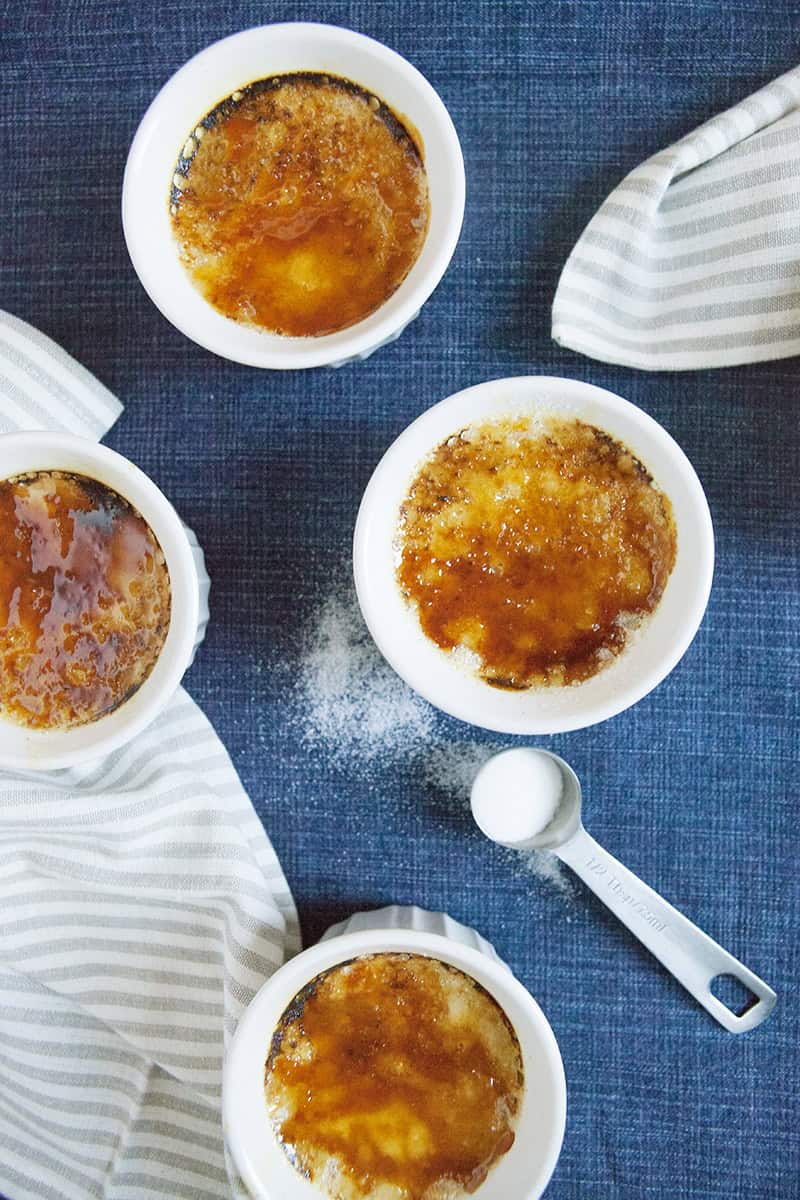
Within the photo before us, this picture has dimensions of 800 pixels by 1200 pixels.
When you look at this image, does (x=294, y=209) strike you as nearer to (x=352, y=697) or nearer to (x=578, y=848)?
(x=352, y=697)

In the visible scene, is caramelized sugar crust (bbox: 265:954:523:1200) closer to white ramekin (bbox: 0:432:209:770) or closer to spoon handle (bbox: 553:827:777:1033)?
spoon handle (bbox: 553:827:777:1033)

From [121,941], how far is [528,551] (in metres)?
0.66

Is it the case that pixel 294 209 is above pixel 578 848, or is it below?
above

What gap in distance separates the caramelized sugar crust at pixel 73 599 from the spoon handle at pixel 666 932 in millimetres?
529

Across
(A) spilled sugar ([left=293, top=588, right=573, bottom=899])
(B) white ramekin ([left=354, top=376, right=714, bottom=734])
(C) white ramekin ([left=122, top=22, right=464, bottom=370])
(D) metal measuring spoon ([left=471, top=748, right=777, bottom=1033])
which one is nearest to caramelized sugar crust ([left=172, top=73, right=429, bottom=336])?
(C) white ramekin ([left=122, top=22, right=464, bottom=370])

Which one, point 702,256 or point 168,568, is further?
point 702,256

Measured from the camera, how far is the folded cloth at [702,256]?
3.93 feet

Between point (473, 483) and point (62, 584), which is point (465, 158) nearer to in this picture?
point (473, 483)

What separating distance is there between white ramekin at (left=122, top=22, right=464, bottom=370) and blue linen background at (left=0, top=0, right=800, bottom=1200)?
0.14 metres

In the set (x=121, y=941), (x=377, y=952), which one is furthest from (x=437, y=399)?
(x=121, y=941)

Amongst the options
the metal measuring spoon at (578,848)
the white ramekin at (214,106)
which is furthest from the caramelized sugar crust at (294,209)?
Answer: the metal measuring spoon at (578,848)

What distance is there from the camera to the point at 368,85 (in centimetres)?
115

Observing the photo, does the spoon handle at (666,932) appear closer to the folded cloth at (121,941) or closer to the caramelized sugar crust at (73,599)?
the folded cloth at (121,941)

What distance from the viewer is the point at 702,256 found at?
1.23 m
